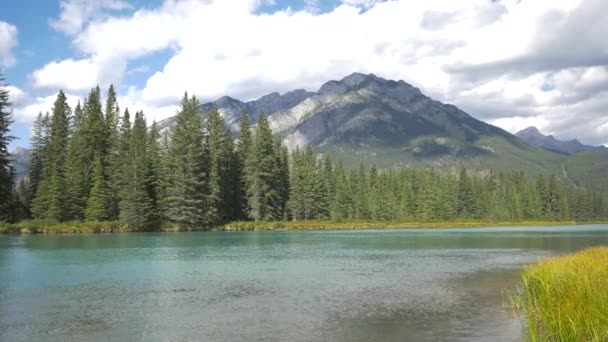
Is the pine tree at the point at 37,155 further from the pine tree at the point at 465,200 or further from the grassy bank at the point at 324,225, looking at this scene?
the pine tree at the point at 465,200

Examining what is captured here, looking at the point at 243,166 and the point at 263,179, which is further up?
the point at 243,166

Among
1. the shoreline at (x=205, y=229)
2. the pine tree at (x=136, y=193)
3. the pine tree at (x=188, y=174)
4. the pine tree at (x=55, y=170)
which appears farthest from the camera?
the pine tree at (x=188, y=174)

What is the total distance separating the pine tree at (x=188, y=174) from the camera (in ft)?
291

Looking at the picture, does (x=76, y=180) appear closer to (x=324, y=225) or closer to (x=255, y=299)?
(x=324, y=225)

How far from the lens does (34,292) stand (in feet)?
81.7

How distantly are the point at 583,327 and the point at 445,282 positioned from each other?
54.0ft

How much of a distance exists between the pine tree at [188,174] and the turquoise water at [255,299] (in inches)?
1846

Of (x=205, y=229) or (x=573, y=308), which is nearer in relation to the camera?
(x=573, y=308)

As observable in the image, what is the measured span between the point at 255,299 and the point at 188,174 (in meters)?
70.6

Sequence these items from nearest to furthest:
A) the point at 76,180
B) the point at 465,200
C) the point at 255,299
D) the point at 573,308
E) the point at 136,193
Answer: the point at 573,308 → the point at 255,299 → the point at 136,193 → the point at 76,180 → the point at 465,200

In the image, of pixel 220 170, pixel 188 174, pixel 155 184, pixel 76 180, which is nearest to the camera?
pixel 76 180

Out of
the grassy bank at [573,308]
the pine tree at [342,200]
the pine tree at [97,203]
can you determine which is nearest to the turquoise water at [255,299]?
the grassy bank at [573,308]

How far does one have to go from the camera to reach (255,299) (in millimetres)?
23125

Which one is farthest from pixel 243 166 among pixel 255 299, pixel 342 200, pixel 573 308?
pixel 573 308
